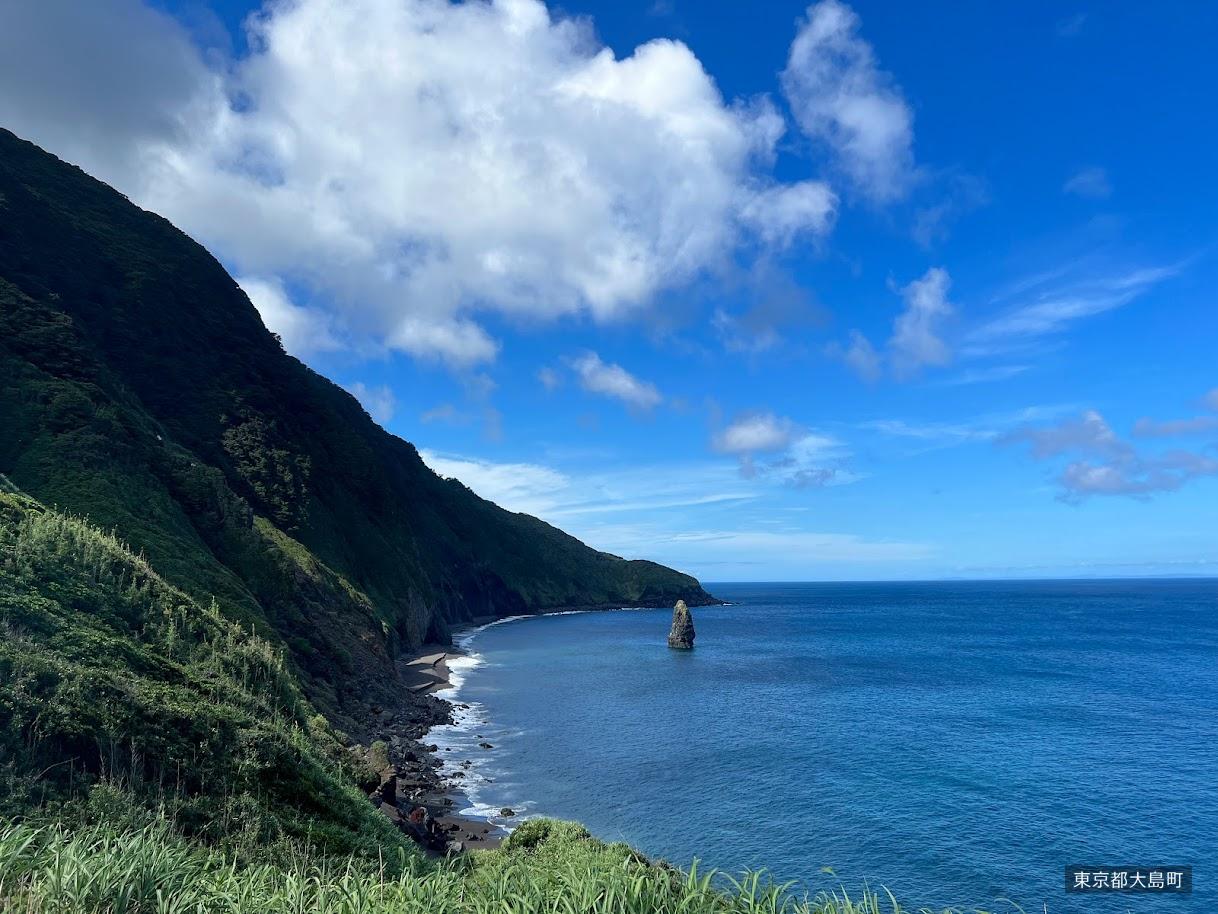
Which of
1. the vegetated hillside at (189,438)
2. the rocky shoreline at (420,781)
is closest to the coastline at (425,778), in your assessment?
the rocky shoreline at (420,781)

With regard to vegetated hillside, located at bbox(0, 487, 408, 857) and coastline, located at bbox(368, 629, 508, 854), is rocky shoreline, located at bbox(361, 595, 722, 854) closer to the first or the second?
coastline, located at bbox(368, 629, 508, 854)

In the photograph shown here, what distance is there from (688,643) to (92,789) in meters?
105

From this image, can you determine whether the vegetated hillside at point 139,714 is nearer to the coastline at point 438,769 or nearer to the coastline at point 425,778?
the coastline at point 425,778

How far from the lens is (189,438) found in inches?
2879

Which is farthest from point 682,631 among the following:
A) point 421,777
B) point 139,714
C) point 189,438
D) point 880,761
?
point 139,714

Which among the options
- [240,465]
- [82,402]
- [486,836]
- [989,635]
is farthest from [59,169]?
[989,635]

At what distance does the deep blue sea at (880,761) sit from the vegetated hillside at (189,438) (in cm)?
1571

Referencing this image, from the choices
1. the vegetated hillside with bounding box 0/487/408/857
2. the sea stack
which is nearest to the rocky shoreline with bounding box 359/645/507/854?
the vegetated hillside with bounding box 0/487/408/857

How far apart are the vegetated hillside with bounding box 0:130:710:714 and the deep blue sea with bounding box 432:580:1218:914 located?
15.7 metres

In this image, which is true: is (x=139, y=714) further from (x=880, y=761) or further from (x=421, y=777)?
(x=880, y=761)

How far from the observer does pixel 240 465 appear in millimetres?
75750

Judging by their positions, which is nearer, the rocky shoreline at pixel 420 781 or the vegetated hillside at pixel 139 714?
the vegetated hillside at pixel 139 714

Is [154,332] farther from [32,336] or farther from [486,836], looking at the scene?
[486,836]

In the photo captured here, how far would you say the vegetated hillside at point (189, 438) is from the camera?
1735 inches
